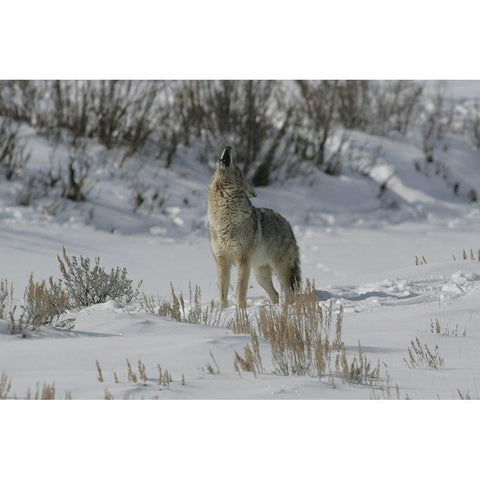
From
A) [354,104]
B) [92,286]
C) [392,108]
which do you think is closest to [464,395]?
[92,286]

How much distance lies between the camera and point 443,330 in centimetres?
601

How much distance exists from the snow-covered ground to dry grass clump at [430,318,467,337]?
0.06 meters

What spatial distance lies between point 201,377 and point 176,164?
10291 millimetres

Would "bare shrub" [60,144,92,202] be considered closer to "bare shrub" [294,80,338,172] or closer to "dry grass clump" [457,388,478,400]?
"bare shrub" [294,80,338,172]

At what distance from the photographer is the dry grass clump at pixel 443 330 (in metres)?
5.77

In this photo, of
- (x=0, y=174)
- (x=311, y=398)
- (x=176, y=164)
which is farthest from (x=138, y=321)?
(x=176, y=164)

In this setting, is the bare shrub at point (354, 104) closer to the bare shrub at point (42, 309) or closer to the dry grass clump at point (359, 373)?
the bare shrub at point (42, 309)

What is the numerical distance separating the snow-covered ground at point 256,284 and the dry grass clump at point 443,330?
55mm

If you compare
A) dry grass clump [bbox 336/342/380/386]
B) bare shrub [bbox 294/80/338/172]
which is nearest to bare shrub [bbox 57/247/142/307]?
dry grass clump [bbox 336/342/380/386]

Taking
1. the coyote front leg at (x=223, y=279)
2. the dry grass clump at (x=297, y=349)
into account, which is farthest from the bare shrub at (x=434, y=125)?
the dry grass clump at (x=297, y=349)

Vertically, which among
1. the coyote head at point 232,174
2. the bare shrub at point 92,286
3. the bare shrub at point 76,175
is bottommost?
the bare shrub at point 92,286

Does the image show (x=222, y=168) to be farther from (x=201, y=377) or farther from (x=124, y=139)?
(x=124, y=139)

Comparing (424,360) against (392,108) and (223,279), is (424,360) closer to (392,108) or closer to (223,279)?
(223,279)

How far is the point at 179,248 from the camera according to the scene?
12008 millimetres
